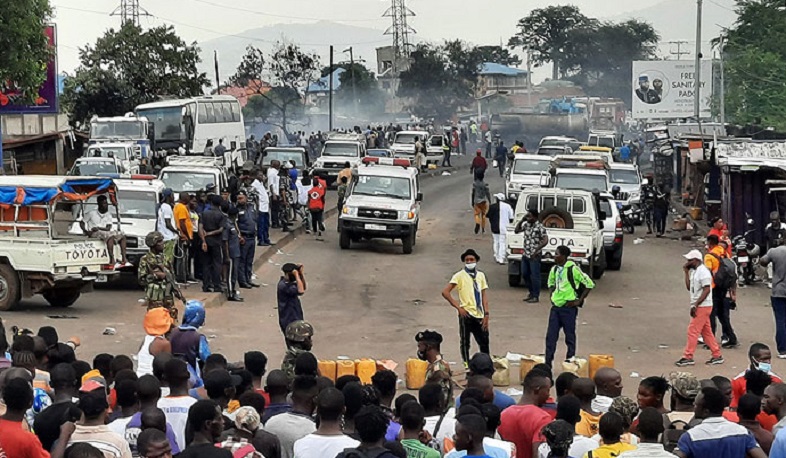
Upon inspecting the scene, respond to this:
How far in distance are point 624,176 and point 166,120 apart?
60.2 ft

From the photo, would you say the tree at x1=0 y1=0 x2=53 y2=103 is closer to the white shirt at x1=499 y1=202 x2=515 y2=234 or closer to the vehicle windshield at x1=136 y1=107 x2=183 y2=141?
the vehicle windshield at x1=136 y1=107 x2=183 y2=141

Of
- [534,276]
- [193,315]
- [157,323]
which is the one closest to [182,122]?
[534,276]

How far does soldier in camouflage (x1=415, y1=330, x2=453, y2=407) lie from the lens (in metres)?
10.5

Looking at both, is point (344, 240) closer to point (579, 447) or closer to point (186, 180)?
point (186, 180)

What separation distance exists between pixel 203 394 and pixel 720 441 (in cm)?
381

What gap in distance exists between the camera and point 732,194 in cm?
3038

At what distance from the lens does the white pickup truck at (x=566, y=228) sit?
24.4m

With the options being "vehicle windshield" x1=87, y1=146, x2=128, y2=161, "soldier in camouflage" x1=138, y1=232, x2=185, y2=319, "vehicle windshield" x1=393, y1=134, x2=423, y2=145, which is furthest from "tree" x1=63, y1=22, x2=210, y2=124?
"soldier in camouflage" x1=138, y1=232, x2=185, y2=319

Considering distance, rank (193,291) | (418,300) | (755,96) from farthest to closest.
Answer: (755,96) < (418,300) < (193,291)

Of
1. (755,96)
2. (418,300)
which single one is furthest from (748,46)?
(418,300)

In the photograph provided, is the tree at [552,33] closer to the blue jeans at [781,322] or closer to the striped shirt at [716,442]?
the blue jeans at [781,322]

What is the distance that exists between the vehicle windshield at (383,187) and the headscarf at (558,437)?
23235 mm

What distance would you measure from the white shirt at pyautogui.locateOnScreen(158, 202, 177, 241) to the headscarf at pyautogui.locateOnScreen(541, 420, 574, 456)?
49.5ft

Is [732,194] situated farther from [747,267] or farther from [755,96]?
[755,96]
